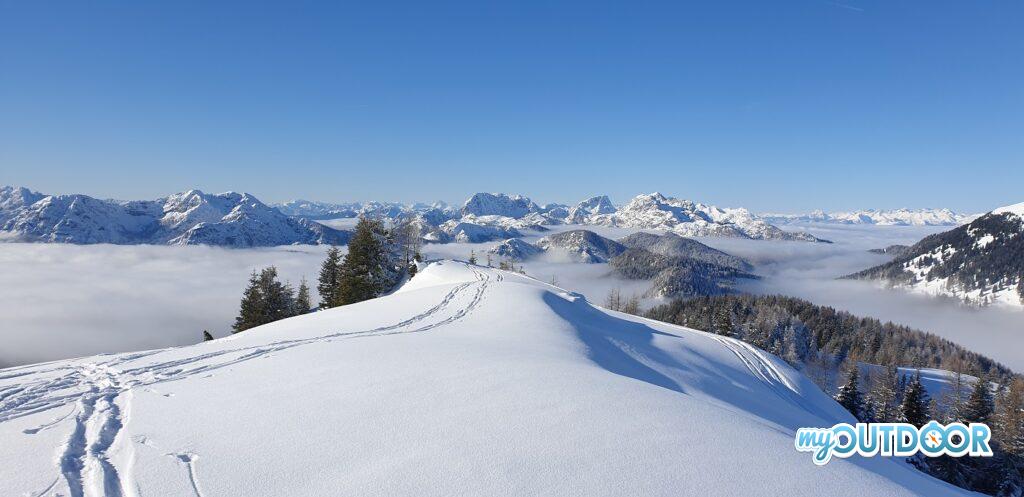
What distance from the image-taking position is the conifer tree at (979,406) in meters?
45.7

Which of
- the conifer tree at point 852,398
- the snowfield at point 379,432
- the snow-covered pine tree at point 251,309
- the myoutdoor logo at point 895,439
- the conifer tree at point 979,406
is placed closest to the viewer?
the snowfield at point 379,432

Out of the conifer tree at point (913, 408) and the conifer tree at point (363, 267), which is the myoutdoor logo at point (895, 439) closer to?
the conifer tree at point (363, 267)

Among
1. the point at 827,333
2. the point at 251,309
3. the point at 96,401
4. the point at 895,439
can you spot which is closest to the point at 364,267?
the point at 251,309

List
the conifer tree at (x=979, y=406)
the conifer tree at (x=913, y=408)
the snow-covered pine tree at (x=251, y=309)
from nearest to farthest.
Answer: the snow-covered pine tree at (x=251, y=309)
the conifer tree at (x=913, y=408)
the conifer tree at (x=979, y=406)

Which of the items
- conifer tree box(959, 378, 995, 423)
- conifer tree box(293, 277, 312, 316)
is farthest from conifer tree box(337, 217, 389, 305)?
conifer tree box(959, 378, 995, 423)

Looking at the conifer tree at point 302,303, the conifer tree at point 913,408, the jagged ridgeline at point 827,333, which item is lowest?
the jagged ridgeline at point 827,333

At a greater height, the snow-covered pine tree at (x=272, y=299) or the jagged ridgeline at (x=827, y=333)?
the snow-covered pine tree at (x=272, y=299)

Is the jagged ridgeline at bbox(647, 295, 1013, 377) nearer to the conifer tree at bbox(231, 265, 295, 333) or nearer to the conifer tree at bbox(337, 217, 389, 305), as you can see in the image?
the conifer tree at bbox(337, 217, 389, 305)

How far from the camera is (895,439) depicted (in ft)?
28.8

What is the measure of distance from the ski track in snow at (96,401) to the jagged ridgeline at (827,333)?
358 ft

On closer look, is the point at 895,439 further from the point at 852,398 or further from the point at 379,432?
the point at 852,398

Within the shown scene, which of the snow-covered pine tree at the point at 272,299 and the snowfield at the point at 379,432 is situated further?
the snow-covered pine tree at the point at 272,299

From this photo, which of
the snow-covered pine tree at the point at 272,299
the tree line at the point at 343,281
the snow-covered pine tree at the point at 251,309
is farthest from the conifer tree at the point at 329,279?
the snow-covered pine tree at the point at 251,309

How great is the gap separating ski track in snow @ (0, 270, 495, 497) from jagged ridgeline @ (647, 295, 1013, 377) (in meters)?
109
